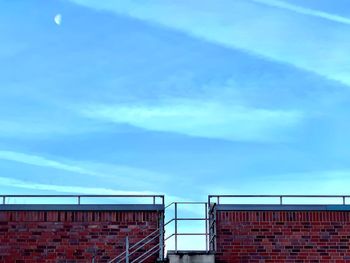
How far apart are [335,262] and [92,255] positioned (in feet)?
17.1

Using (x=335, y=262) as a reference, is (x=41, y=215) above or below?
above

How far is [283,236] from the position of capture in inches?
667

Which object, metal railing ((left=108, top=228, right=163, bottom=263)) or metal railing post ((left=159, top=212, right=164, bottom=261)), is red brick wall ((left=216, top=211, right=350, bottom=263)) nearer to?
metal railing post ((left=159, top=212, right=164, bottom=261))

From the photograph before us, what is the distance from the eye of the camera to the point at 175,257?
52.0ft

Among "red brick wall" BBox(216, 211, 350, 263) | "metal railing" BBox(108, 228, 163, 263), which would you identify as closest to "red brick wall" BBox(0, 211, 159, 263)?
"metal railing" BBox(108, 228, 163, 263)

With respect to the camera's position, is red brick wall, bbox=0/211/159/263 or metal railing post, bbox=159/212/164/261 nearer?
metal railing post, bbox=159/212/164/261

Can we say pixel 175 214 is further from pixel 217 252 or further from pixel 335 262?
pixel 335 262

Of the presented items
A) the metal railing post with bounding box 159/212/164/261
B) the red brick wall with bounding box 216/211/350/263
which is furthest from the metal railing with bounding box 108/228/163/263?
the red brick wall with bounding box 216/211/350/263

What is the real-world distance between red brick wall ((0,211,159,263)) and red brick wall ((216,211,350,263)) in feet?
5.33

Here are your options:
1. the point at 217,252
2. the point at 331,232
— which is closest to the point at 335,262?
the point at 331,232

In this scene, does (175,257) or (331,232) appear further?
(331,232)

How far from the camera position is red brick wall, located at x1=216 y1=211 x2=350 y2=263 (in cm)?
1678

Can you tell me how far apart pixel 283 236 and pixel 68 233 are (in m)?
4.66

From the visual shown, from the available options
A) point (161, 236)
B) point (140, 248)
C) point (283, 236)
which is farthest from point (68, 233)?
point (283, 236)
